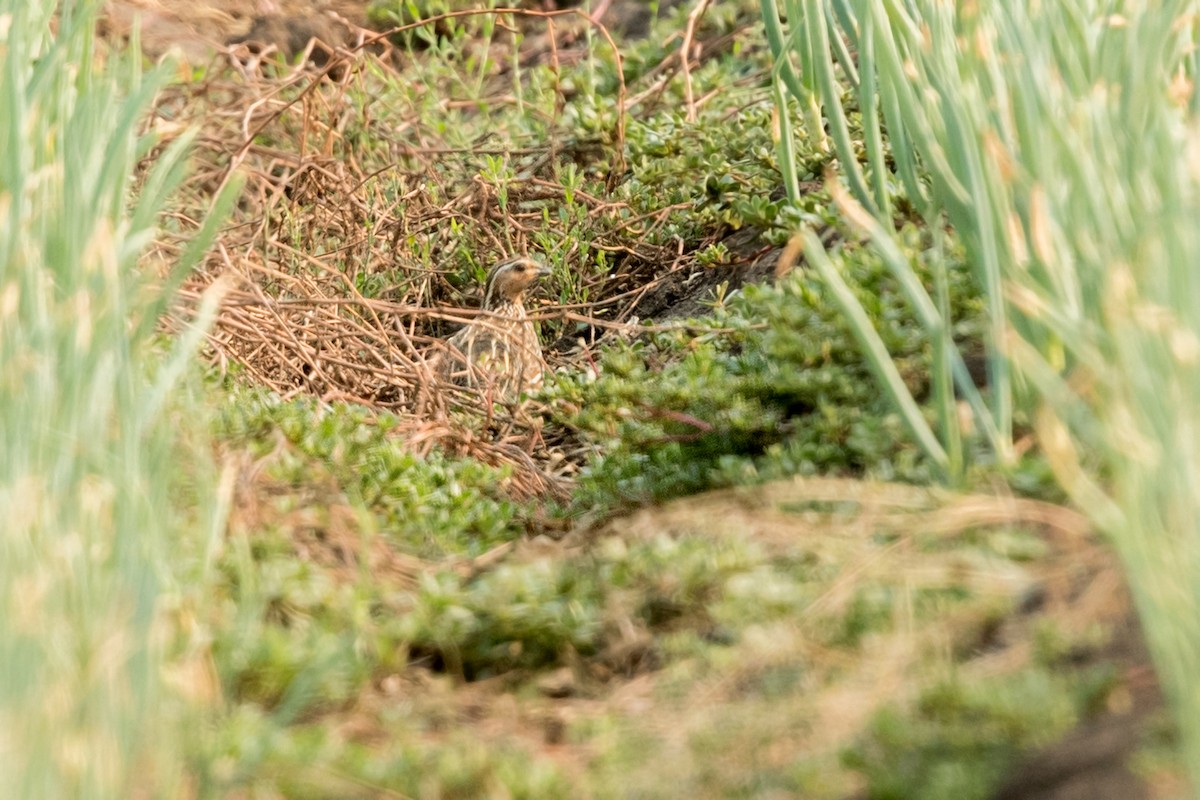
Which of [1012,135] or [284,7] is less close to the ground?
[1012,135]

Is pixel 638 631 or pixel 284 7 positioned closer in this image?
pixel 638 631

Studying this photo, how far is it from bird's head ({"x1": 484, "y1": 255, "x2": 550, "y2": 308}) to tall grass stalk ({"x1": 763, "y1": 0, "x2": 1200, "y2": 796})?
189 cm

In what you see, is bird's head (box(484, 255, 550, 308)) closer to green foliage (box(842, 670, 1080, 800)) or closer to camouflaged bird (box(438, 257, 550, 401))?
camouflaged bird (box(438, 257, 550, 401))

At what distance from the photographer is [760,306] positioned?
13.6 ft

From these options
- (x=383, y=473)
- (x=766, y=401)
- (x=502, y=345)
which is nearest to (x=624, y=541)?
(x=766, y=401)

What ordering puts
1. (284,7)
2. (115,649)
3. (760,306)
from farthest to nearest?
(284,7)
(760,306)
(115,649)

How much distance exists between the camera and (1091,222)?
2863mm

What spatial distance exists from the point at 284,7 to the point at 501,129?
2.89 m

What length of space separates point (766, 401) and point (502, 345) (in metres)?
1.78

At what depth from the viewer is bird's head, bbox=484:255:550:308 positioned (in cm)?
573

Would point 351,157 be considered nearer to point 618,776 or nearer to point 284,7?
point 284,7

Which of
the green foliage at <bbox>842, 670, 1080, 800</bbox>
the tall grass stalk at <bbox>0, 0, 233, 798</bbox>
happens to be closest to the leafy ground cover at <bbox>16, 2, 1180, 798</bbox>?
the green foliage at <bbox>842, 670, 1080, 800</bbox>

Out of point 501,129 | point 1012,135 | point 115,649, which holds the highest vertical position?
point 1012,135

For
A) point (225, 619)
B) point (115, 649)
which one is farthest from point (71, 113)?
point (115, 649)
